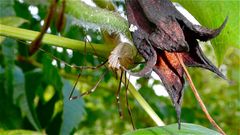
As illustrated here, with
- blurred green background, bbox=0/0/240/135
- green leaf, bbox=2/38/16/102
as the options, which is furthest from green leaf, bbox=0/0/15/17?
green leaf, bbox=2/38/16/102

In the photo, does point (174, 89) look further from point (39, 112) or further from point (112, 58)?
point (39, 112)

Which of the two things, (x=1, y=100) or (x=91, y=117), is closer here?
(x=1, y=100)

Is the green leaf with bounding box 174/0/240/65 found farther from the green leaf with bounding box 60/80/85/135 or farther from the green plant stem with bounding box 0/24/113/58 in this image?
the green leaf with bounding box 60/80/85/135

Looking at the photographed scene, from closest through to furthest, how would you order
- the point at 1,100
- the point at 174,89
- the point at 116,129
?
the point at 174,89
the point at 1,100
the point at 116,129

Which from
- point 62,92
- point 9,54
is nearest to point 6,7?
point 9,54

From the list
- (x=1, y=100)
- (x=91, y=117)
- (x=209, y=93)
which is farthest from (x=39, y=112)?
(x=209, y=93)

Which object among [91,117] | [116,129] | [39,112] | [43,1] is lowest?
[116,129]

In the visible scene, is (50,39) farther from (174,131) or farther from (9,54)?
(9,54)
